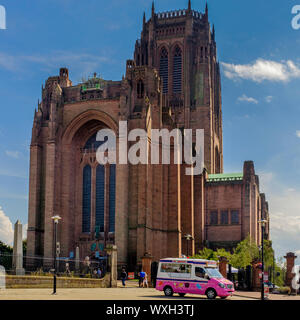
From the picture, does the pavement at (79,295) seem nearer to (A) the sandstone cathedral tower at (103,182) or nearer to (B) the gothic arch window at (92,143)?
(A) the sandstone cathedral tower at (103,182)

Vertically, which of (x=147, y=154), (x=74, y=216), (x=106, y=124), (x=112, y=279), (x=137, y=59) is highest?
(x=137, y=59)

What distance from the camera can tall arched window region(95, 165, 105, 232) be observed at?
183 feet

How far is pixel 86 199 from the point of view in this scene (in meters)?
56.9

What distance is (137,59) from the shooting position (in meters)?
91.8

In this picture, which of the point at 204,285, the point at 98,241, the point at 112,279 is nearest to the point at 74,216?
the point at 98,241

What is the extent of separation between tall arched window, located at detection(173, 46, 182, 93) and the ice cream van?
60.1 m

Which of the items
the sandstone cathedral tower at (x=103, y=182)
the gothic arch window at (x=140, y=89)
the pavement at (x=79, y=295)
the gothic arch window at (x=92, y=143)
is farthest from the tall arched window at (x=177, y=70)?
the pavement at (x=79, y=295)

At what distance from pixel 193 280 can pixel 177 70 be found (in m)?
63.4

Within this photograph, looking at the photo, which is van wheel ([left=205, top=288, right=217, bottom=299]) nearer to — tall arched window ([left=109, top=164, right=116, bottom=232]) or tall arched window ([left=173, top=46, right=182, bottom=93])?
tall arched window ([left=109, top=164, right=116, bottom=232])

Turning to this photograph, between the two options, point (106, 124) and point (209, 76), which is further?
point (209, 76)

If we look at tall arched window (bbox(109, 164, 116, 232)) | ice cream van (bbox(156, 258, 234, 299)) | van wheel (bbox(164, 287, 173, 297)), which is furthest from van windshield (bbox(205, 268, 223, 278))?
tall arched window (bbox(109, 164, 116, 232))

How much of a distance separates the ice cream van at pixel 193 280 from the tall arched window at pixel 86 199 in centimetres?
2674
